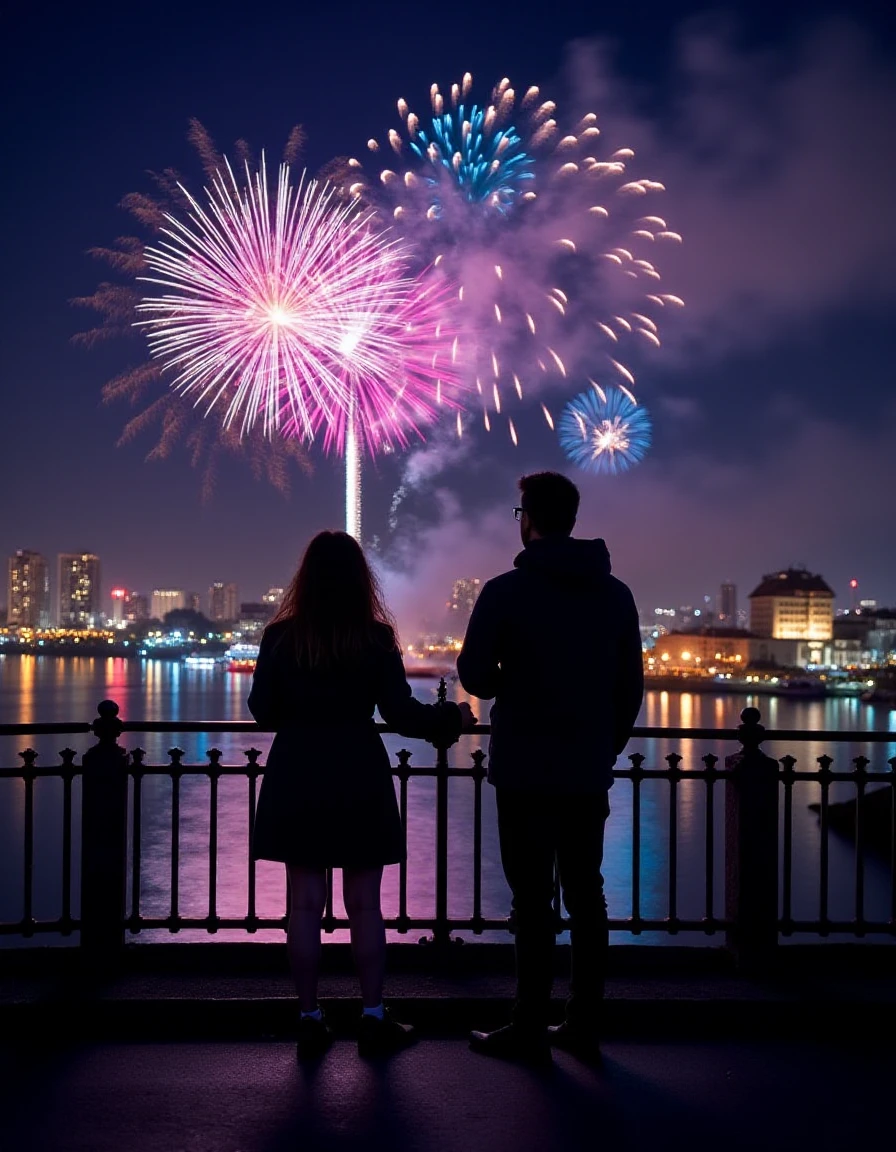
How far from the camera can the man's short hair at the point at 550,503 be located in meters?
4.44

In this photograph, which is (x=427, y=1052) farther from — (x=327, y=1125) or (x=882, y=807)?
(x=882, y=807)

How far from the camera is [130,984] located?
5.13 meters

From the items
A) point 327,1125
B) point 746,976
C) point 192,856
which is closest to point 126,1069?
point 327,1125

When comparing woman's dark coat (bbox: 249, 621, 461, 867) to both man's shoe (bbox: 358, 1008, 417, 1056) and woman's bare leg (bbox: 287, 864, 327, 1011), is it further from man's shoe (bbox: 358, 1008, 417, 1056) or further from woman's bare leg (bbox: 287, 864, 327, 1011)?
man's shoe (bbox: 358, 1008, 417, 1056)

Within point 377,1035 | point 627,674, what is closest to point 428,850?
point 377,1035

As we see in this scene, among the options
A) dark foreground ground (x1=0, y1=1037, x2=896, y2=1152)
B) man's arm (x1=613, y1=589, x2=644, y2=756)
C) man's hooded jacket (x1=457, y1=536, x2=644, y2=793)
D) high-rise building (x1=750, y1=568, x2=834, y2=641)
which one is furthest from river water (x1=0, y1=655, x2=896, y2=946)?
high-rise building (x1=750, y1=568, x2=834, y2=641)

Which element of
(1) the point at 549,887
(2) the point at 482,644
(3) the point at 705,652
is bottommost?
(3) the point at 705,652

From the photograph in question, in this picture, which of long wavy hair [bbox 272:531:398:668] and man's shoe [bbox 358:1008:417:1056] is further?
man's shoe [bbox 358:1008:417:1056]

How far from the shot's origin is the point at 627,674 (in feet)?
14.8

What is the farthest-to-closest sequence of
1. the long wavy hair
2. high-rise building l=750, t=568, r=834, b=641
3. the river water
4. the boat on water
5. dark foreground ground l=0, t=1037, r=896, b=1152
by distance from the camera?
high-rise building l=750, t=568, r=834, b=641 → the boat on water → the river water → the long wavy hair → dark foreground ground l=0, t=1037, r=896, b=1152

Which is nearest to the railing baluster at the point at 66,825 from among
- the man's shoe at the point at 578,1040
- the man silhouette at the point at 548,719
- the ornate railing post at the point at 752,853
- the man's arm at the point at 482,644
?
the man's arm at the point at 482,644

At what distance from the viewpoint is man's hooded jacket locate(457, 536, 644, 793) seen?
4.29 meters

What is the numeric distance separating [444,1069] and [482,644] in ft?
5.58

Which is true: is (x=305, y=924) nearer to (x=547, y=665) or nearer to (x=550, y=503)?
(x=547, y=665)
